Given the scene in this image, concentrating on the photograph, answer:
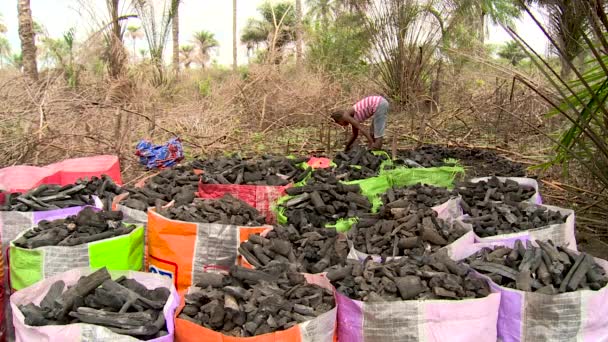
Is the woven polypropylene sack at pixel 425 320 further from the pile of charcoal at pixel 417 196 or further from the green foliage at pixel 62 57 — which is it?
the green foliage at pixel 62 57

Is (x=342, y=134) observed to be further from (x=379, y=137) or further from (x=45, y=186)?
(x=45, y=186)

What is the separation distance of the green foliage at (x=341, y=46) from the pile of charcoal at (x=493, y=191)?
26.7 feet

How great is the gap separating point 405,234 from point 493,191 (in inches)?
51.5

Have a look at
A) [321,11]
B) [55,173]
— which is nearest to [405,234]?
[55,173]

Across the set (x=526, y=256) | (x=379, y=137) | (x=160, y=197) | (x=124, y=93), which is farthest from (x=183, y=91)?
(x=526, y=256)

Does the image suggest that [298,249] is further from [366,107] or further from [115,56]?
[115,56]

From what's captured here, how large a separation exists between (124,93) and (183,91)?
3.74 meters

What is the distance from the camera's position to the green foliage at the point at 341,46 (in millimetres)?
12039

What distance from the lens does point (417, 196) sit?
3.66 meters

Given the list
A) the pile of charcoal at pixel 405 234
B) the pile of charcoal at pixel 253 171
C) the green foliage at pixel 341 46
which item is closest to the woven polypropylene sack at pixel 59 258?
the pile of charcoal at pixel 405 234

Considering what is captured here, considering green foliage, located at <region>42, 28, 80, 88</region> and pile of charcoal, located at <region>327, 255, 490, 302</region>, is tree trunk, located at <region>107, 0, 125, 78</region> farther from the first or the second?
pile of charcoal, located at <region>327, 255, 490, 302</region>

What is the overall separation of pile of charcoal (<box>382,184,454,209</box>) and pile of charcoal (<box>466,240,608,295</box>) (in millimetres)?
917

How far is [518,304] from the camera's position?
2090 millimetres

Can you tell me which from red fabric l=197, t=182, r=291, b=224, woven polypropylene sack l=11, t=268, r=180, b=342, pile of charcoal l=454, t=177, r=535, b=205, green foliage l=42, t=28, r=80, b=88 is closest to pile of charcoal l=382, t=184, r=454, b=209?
pile of charcoal l=454, t=177, r=535, b=205
